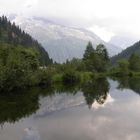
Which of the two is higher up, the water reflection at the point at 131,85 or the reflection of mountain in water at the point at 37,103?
the water reflection at the point at 131,85

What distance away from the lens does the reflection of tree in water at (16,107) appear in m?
59.3

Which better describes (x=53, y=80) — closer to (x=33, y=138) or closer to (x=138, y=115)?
(x=138, y=115)

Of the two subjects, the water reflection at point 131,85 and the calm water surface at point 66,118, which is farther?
the water reflection at point 131,85

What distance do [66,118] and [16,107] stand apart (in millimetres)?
14075

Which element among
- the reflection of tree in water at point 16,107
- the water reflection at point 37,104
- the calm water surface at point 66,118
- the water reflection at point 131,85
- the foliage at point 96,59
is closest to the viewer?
the calm water surface at point 66,118

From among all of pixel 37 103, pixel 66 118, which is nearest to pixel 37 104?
pixel 37 103

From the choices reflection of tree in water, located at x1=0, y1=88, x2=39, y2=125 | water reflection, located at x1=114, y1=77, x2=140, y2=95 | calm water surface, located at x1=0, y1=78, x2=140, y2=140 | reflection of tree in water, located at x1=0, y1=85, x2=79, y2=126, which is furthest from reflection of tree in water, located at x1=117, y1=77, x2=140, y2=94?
reflection of tree in water, located at x1=0, y1=88, x2=39, y2=125

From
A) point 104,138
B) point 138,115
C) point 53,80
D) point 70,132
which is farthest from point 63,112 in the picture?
point 53,80

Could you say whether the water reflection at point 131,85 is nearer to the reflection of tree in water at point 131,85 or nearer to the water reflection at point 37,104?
the reflection of tree in water at point 131,85

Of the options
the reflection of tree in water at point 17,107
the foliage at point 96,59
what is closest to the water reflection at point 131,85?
the reflection of tree in water at point 17,107

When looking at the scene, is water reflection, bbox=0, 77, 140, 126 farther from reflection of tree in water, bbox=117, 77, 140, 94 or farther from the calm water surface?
reflection of tree in water, bbox=117, 77, 140, 94

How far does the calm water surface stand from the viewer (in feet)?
143

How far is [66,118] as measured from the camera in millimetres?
58906

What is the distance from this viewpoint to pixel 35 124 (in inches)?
2076
